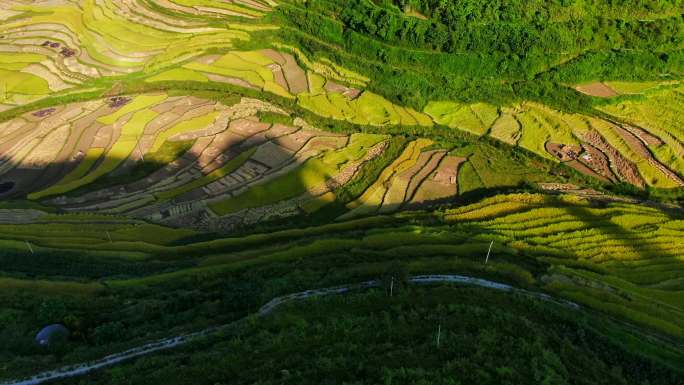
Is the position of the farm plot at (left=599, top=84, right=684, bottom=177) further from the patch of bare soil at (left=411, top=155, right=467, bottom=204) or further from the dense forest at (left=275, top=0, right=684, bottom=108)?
the patch of bare soil at (left=411, top=155, right=467, bottom=204)

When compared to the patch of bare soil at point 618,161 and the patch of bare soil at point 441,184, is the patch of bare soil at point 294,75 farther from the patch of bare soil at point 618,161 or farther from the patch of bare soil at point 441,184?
the patch of bare soil at point 618,161

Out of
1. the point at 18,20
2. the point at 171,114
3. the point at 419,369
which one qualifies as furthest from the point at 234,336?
the point at 18,20

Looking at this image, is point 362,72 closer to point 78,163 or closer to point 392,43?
point 392,43

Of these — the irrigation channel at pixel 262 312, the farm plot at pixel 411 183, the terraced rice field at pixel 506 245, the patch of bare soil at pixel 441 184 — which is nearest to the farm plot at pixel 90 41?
the terraced rice field at pixel 506 245

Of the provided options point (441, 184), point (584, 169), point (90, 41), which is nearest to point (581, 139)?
point (584, 169)

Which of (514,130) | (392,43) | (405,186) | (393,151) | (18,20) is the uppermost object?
(18,20)

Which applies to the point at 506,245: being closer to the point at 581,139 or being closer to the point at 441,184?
the point at 441,184
